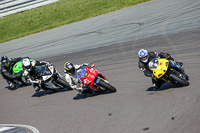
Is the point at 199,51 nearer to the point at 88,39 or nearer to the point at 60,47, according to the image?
the point at 88,39

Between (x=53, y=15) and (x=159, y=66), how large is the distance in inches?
766

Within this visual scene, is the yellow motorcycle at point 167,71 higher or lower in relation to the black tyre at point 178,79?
higher

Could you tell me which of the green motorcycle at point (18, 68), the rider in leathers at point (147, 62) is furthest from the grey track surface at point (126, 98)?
the green motorcycle at point (18, 68)

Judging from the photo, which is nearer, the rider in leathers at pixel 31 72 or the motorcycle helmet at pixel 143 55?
the motorcycle helmet at pixel 143 55

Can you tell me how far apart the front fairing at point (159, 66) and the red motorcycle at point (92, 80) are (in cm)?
171

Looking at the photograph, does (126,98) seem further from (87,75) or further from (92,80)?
(87,75)

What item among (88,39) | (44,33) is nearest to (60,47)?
(88,39)

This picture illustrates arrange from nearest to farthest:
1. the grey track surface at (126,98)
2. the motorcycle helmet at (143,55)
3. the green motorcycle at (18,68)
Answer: the grey track surface at (126,98) < the motorcycle helmet at (143,55) < the green motorcycle at (18,68)

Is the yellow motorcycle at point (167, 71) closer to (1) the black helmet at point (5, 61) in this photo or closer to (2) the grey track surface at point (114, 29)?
(2) the grey track surface at point (114, 29)

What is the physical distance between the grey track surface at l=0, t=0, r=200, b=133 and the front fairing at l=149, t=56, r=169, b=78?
1.91ft

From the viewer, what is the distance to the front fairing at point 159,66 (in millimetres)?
9102

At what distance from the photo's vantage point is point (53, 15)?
27484 mm

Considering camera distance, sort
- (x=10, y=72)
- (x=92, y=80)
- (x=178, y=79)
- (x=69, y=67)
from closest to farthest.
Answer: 1. (x=178, y=79)
2. (x=92, y=80)
3. (x=69, y=67)
4. (x=10, y=72)

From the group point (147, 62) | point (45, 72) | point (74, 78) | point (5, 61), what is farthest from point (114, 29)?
point (147, 62)
